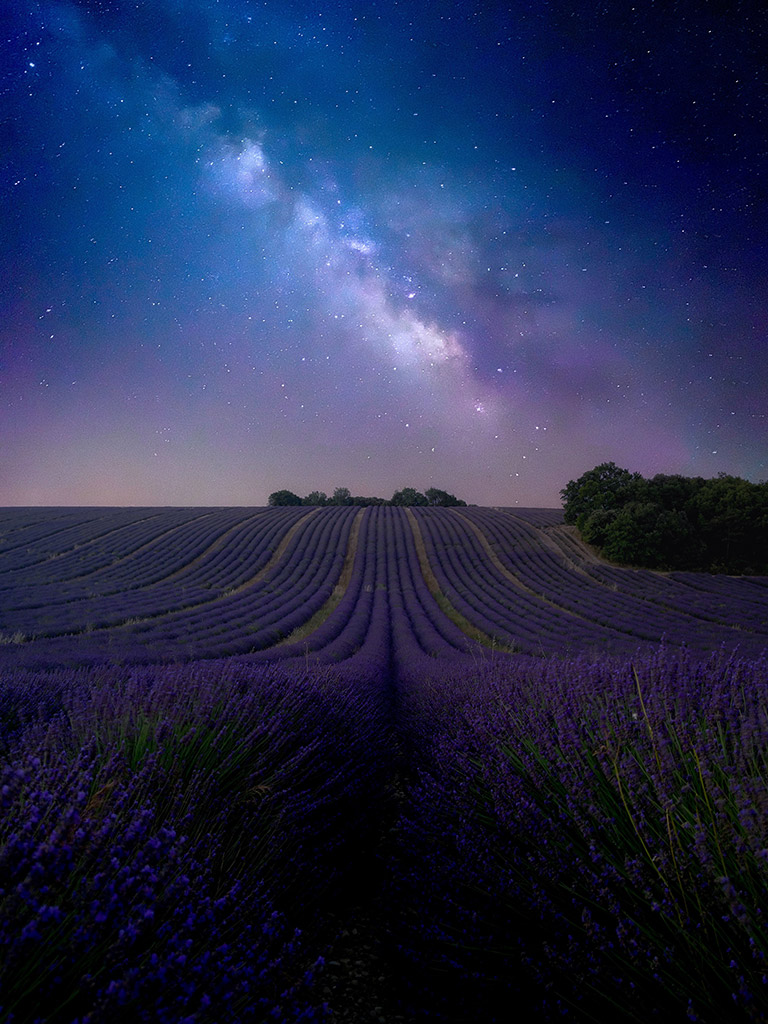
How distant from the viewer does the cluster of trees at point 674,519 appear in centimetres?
2608

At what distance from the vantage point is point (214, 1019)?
3.19 feet

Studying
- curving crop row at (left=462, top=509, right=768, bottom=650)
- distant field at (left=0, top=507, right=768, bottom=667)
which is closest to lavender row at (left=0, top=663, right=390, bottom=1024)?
distant field at (left=0, top=507, right=768, bottom=667)

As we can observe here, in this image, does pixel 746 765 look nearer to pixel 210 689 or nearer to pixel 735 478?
pixel 210 689

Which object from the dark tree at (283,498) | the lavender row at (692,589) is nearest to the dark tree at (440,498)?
the dark tree at (283,498)

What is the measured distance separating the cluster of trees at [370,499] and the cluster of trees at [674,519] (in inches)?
987

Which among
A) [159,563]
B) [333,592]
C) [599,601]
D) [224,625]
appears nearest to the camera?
[224,625]

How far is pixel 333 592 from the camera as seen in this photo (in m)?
20.3

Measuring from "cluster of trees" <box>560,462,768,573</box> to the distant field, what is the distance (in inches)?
78.8

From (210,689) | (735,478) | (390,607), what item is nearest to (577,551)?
(735,478)

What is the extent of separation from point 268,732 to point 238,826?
578 millimetres

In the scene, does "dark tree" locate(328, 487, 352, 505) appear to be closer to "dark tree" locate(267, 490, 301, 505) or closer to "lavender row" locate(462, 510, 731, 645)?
"dark tree" locate(267, 490, 301, 505)

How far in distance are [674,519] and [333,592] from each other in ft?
63.3

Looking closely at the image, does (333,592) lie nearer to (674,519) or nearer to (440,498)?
(674,519)

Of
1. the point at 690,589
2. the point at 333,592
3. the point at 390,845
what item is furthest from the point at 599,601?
the point at 390,845
